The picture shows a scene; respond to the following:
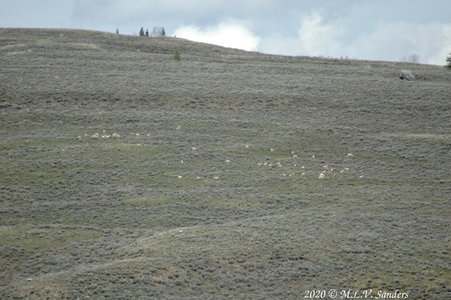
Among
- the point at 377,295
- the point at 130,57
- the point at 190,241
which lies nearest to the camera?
the point at 377,295

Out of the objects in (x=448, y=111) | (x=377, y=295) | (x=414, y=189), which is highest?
(x=448, y=111)

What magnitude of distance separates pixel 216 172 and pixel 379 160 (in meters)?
13.5

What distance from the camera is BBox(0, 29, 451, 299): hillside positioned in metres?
29.0

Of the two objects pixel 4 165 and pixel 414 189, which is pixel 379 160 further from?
pixel 4 165

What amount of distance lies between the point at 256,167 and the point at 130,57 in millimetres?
38965

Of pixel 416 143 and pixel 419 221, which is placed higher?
pixel 416 143

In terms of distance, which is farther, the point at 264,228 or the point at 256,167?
the point at 256,167

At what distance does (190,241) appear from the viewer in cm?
3234

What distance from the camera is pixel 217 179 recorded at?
43.2 meters

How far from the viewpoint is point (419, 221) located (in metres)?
36.2

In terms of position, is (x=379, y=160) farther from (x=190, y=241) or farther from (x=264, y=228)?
(x=190, y=241)

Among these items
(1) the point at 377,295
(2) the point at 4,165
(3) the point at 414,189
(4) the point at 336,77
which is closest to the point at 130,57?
(4) the point at 336,77

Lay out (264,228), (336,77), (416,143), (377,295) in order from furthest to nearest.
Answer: (336,77)
(416,143)
(264,228)
(377,295)

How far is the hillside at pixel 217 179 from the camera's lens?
29.0 m
